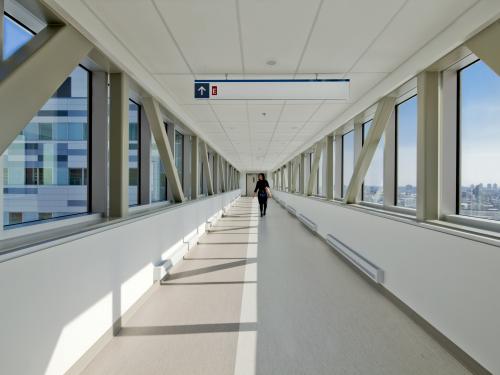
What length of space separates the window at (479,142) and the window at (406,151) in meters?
0.94

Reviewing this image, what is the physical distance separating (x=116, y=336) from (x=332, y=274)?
3.10 m

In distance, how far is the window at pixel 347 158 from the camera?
745 cm

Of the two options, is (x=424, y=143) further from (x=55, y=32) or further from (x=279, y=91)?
(x=55, y=32)

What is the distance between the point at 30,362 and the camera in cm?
173

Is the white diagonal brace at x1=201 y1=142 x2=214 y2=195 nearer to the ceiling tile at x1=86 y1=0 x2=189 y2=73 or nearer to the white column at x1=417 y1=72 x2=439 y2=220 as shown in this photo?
the ceiling tile at x1=86 y1=0 x2=189 y2=73

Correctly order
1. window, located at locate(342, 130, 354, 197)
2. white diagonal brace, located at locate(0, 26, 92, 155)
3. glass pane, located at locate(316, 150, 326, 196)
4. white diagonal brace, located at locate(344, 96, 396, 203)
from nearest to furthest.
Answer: white diagonal brace, located at locate(0, 26, 92, 155)
white diagonal brace, located at locate(344, 96, 396, 203)
window, located at locate(342, 130, 354, 197)
glass pane, located at locate(316, 150, 326, 196)

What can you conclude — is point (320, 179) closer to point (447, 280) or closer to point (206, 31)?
point (447, 280)

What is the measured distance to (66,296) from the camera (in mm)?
2076

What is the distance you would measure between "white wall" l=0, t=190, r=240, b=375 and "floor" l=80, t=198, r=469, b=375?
305 mm

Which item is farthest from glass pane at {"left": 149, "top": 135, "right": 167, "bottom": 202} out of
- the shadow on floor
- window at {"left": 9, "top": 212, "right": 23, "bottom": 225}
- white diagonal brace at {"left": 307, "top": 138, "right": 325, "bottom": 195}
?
white diagonal brace at {"left": 307, "top": 138, "right": 325, "bottom": 195}

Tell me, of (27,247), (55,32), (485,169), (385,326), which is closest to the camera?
(27,247)

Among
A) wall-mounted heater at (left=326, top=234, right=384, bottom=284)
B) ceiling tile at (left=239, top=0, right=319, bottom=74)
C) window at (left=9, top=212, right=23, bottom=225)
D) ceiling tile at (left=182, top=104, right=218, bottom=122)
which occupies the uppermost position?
ceiling tile at (left=239, top=0, right=319, bottom=74)

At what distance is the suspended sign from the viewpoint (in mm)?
4020

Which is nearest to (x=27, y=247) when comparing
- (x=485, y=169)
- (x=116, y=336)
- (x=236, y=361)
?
(x=116, y=336)
